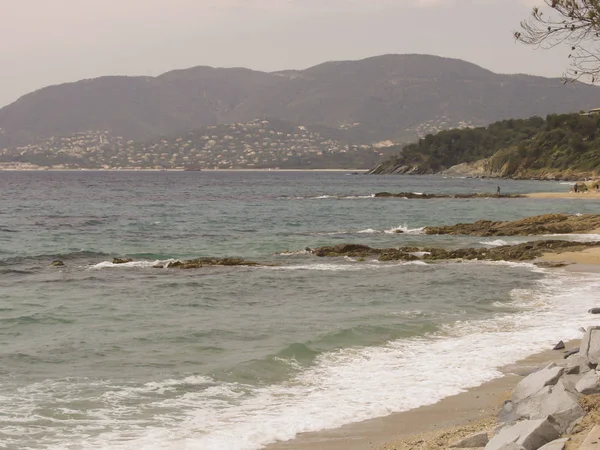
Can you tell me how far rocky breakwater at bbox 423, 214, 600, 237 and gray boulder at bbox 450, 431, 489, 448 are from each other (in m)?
34.8

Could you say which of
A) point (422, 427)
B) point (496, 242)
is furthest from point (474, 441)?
point (496, 242)

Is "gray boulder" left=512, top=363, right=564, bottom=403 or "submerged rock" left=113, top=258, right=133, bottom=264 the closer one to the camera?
"gray boulder" left=512, top=363, right=564, bottom=403

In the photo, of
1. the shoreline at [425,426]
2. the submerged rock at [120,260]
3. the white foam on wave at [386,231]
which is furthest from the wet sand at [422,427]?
the white foam on wave at [386,231]

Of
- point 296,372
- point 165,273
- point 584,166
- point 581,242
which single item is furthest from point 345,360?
point 584,166

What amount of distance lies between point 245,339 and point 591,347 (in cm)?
773

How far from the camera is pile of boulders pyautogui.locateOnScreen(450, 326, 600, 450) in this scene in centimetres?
884

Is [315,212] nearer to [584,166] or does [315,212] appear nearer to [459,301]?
[459,301]

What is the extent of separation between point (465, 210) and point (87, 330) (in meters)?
54.5

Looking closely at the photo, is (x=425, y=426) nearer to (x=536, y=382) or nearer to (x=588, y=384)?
(x=536, y=382)

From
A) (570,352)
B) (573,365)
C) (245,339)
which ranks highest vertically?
(573,365)

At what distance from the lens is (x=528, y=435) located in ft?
28.7

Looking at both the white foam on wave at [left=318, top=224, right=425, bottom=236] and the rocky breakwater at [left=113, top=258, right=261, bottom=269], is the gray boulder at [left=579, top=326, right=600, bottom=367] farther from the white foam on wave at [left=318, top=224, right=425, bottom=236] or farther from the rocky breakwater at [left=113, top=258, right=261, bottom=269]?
the white foam on wave at [left=318, top=224, right=425, bottom=236]

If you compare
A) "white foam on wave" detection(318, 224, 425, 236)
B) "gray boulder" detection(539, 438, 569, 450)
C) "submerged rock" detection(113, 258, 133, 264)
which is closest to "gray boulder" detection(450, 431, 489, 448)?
"gray boulder" detection(539, 438, 569, 450)

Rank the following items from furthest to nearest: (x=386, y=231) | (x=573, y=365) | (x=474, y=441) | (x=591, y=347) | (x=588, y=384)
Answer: (x=386, y=231)
(x=591, y=347)
(x=573, y=365)
(x=588, y=384)
(x=474, y=441)
